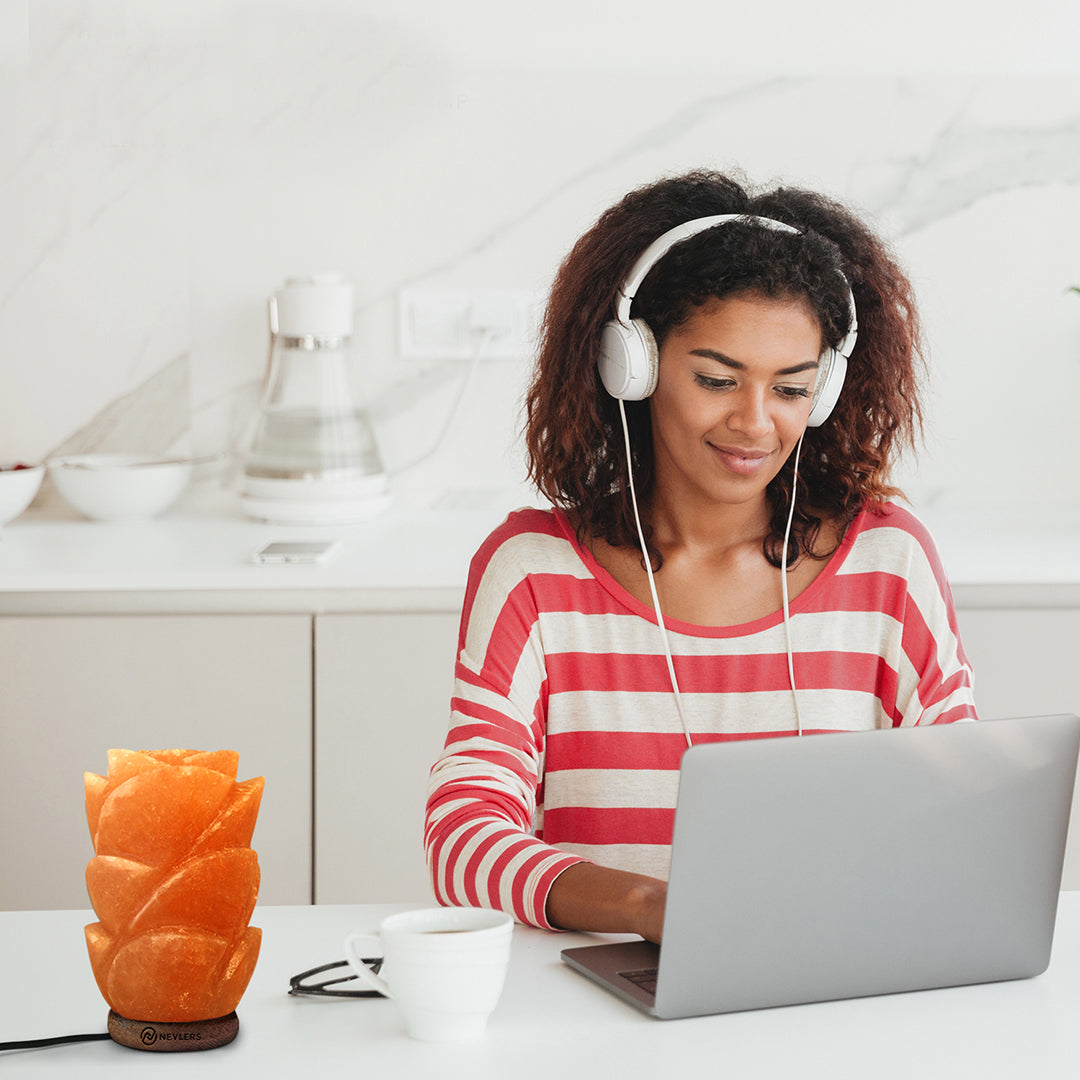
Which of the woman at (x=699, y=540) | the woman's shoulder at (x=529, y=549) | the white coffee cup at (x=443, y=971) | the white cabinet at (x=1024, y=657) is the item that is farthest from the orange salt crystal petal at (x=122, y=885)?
the white cabinet at (x=1024, y=657)

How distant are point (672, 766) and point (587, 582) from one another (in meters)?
0.19

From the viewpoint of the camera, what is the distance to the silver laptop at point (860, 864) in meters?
0.79

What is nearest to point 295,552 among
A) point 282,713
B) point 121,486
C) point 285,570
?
point 285,570

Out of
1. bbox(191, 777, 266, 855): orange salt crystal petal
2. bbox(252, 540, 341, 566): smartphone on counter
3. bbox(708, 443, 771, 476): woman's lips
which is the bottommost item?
bbox(191, 777, 266, 855): orange salt crystal petal

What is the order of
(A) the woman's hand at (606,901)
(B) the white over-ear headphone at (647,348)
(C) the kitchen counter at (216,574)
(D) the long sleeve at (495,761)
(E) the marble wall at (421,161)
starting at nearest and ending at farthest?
(A) the woman's hand at (606,901)
(D) the long sleeve at (495,761)
(B) the white over-ear headphone at (647,348)
(C) the kitchen counter at (216,574)
(E) the marble wall at (421,161)

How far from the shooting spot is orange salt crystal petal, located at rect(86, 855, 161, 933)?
Answer: 786 mm

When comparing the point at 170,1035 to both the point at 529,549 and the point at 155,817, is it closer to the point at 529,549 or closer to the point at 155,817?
the point at 155,817

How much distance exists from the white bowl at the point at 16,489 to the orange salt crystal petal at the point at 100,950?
1428mm

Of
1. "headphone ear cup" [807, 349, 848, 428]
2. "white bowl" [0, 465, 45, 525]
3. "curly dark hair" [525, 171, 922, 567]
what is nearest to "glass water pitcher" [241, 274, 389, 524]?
"white bowl" [0, 465, 45, 525]

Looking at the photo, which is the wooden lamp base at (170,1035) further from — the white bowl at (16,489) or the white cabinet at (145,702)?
the white bowl at (16,489)

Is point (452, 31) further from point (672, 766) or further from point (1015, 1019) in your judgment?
point (1015, 1019)

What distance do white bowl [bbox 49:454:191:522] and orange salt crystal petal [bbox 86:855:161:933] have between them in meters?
1.45

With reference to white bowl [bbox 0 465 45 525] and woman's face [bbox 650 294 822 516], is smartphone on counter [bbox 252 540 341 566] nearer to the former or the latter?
white bowl [bbox 0 465 45 525]

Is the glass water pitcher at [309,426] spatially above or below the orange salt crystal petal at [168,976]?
above
